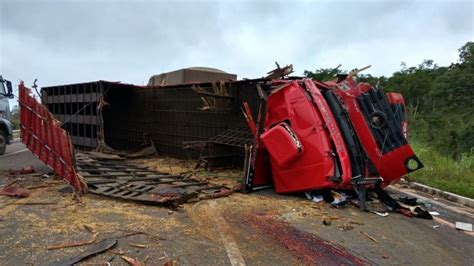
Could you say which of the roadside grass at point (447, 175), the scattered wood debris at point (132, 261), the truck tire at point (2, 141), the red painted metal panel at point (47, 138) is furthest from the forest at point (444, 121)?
the scattered wood debris at point (132, 261)

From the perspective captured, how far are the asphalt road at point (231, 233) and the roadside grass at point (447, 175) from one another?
5.82 feet

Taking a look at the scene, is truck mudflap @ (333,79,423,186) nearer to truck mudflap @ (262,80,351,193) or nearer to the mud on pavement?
truck mudflap @ (262,80,351,193)

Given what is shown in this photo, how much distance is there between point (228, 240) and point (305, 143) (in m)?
2.27

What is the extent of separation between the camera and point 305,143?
570 cm

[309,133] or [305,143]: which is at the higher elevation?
[309,133]

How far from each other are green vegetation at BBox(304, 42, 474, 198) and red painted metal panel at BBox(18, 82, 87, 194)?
7.05 meters

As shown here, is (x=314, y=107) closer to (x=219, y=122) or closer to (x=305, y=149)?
(x=305, y=149)

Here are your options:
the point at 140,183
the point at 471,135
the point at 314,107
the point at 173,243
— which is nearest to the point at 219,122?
the point at 140,183

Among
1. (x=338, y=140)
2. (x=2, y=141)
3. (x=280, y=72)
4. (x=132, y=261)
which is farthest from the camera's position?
(x=2, y=141)

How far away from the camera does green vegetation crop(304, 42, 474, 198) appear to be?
874 centimetres

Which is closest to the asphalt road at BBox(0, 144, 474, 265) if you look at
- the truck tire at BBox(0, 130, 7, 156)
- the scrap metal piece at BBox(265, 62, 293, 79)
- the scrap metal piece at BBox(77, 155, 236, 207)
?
the scrap metal piece at BBox(77, 155, 236, 207)

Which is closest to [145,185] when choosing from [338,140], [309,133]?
[309,133]

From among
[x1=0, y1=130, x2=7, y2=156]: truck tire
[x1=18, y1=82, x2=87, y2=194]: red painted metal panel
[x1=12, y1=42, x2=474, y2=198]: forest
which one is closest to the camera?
[x1=18, y1=82, x2=87, y2=194]: red painted metal panel

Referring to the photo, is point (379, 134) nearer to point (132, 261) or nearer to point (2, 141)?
point (132, 261)
